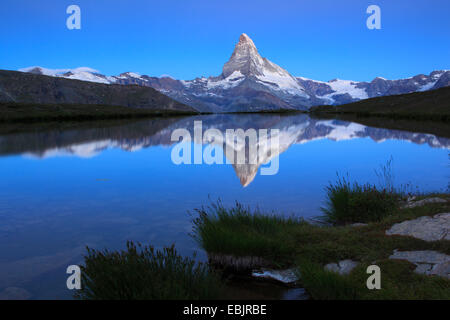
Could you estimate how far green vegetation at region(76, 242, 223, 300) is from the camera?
5.89 meters

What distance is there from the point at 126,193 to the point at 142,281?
423 inches

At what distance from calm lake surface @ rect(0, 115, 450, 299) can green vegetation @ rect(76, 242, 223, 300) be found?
164cm

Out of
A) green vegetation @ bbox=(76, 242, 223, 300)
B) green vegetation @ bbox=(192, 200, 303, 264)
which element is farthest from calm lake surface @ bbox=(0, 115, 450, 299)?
green vegetation @ bbox=(76, 242, 223, 300)

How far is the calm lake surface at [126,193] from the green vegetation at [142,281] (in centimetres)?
164

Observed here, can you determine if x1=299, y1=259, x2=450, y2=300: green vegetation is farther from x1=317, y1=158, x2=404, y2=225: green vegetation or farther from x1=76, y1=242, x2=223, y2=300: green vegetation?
x1=317, y1=158, x2=404, y2=225: green vegetation

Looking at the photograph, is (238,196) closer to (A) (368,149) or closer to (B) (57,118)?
(A) (368,149)

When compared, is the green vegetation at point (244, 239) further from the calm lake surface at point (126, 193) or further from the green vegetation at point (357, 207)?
the green vegetation at point (357, 207)

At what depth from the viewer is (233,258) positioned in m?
8.64

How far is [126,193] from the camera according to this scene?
1647cm

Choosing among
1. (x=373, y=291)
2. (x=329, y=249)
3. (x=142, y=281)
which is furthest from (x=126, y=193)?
(x=373, y=291)

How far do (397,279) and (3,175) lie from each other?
2150 cm

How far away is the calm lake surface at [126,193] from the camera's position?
382 inches

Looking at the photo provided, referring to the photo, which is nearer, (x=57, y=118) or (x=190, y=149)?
(x=190, y=149)
